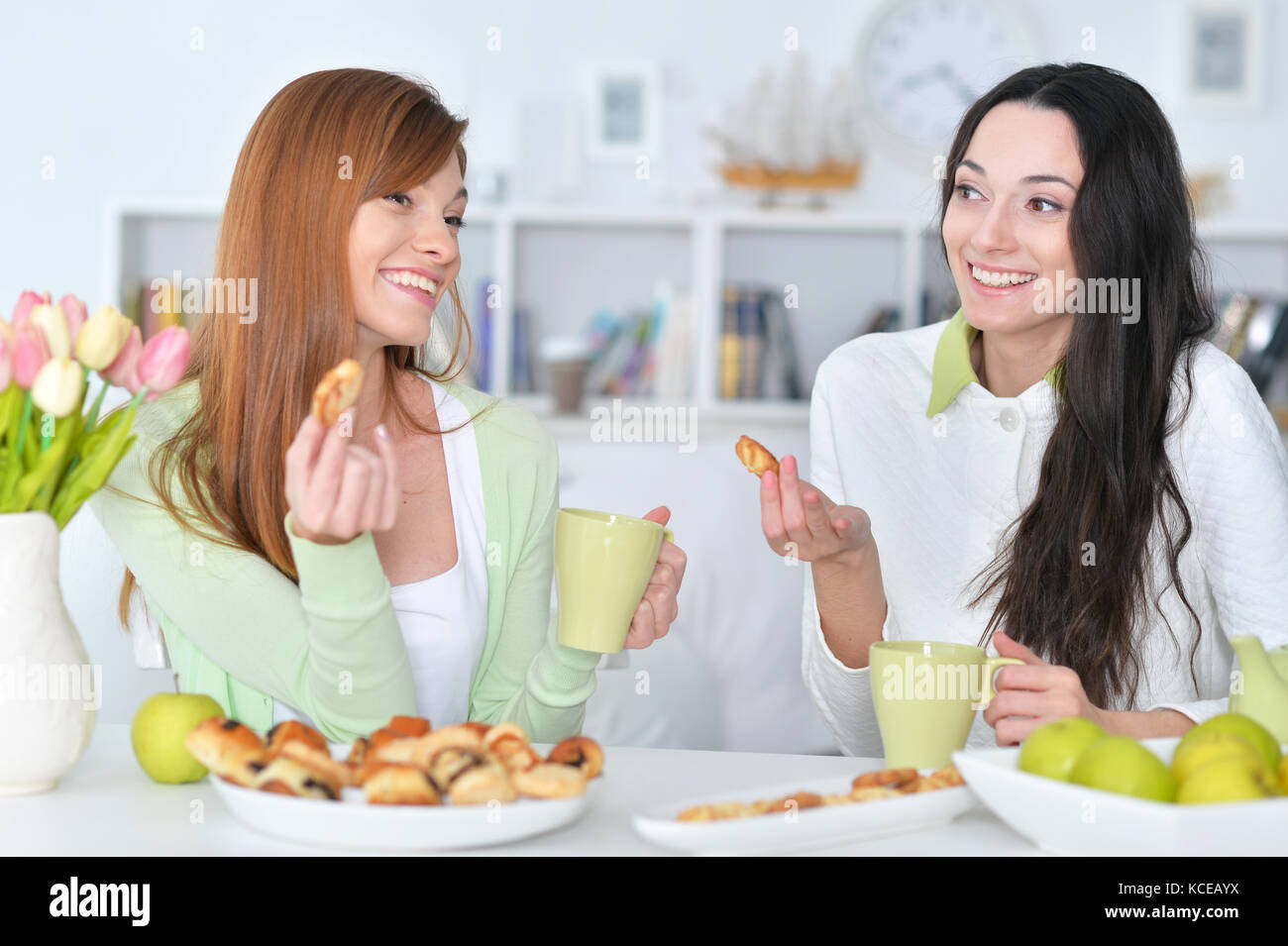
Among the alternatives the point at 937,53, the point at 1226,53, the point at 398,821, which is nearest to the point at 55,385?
the point at 398,821

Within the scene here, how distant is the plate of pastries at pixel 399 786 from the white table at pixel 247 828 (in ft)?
0.07

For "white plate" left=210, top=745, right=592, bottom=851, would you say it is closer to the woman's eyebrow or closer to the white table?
the white table

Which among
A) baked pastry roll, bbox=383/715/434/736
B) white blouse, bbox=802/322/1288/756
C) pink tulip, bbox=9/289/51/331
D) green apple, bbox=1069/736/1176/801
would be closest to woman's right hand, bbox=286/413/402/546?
baked pastry roll, bbox=383/715/434/736

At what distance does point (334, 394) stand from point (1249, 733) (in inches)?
26.2

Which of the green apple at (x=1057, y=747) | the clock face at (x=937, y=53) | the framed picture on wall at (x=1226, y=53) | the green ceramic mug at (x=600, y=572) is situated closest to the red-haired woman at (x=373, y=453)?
the green ceramic mug at (x=600, y=572)

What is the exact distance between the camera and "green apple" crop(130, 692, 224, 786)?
98 cm

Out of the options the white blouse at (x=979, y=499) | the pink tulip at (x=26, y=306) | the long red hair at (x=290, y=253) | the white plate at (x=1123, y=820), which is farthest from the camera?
the white blouse at (x=979, y=499)

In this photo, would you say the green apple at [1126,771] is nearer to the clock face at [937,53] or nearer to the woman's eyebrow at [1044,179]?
the woman's eyebrow at [1044,179]

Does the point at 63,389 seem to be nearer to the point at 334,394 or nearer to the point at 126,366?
the point at 126,366

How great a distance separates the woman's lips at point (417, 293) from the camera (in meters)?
A: 1.36

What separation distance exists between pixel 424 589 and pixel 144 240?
2.64m

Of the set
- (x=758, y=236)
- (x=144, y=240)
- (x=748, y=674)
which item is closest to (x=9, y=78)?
(x=144, y=240)

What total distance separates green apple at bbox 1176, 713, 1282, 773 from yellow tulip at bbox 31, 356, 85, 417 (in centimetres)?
81
